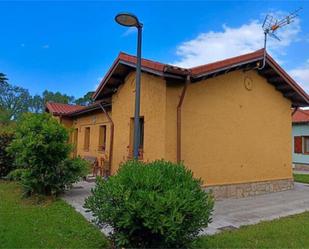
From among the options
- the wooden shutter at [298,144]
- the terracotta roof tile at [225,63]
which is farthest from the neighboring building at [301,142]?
the terracotta roof tile at [225,63]

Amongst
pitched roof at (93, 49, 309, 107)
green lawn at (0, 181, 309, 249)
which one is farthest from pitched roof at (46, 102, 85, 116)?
green lawn at (0, 181, 309, 249)

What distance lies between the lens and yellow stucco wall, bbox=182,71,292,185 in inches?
378

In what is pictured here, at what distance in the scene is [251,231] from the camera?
6.26 metres

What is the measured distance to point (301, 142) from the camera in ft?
76.3

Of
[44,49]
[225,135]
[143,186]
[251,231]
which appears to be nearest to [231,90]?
[225,135]

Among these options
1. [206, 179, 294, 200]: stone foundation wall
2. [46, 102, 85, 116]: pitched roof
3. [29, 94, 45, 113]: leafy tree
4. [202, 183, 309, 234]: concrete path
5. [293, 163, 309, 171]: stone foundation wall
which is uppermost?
[29, 94, 45, 113]: leafy tree

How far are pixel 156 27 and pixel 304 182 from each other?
431 inches

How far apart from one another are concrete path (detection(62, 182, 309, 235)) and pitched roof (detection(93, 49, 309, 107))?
12.8 ft

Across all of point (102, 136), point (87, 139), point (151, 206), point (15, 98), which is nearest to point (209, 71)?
point (151, 206)

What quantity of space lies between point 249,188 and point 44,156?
7.15 m

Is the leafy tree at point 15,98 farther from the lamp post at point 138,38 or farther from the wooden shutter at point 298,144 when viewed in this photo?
the lamp post at point 138,38

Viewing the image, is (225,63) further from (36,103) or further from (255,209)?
(36,103)

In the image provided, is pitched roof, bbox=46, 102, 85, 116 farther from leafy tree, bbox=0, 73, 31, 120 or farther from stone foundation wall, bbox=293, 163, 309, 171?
leafy tree, bbox=0, 73, 31, 120

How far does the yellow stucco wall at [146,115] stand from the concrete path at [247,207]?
7.28ft
